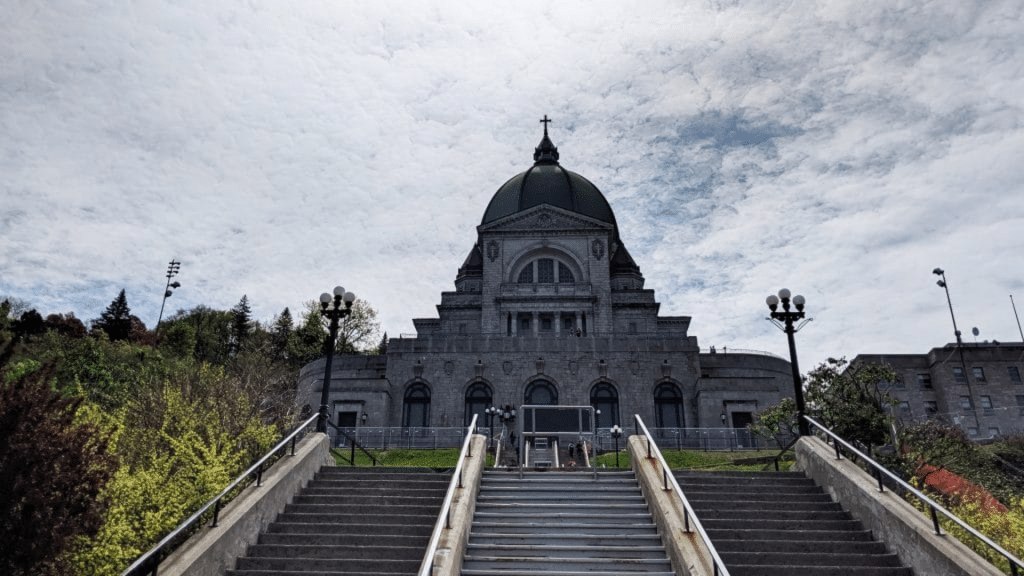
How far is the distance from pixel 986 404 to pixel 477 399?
41.3 meters

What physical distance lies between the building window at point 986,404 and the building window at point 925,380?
11.7ft

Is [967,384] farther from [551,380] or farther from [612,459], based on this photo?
[612,459]

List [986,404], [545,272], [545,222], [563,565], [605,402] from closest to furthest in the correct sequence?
[563,565] < [605,402] < [545,272] < [545,222] < [986,404]

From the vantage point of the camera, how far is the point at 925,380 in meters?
55.2

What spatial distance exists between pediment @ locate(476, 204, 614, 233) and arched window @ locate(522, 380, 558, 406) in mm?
17266

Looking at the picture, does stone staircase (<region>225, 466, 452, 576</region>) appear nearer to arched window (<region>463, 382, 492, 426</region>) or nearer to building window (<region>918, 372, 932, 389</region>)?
arched window (<region>463, 382, 492, 426</region>)

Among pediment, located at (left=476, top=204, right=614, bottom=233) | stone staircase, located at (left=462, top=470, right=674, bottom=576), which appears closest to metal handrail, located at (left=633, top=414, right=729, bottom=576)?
stone staircase, located at (left=462, top=470, right=674, bottom=576)

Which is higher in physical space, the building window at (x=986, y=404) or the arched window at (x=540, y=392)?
the building window at (x=986, y=404)

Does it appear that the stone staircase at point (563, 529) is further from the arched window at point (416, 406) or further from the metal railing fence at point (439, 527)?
the arched window at point (416, 406)

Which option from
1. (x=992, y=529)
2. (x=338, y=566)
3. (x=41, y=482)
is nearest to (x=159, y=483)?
(x=41, y=482)

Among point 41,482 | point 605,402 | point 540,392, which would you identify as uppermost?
point 540,392

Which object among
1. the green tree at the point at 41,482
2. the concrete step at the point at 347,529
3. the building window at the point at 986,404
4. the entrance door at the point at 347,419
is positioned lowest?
the concrete step at the point at 347,529

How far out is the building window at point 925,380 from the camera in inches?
2165

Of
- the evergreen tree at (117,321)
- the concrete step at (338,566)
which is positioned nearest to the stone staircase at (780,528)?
the concrete step at (338,566)
